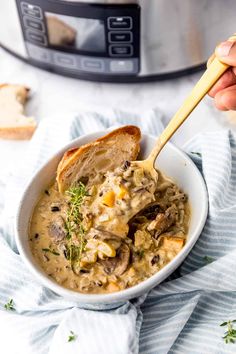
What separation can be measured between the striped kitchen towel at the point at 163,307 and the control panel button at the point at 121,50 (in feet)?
1.40

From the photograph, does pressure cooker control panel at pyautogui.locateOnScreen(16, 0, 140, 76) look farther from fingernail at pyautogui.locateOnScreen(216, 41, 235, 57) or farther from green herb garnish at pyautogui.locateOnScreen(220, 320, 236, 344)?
green herb garnish at pyautogui.locateOnScreen(220, 320, 236, 344)

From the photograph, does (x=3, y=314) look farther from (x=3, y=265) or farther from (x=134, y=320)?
(x=134, y=320)

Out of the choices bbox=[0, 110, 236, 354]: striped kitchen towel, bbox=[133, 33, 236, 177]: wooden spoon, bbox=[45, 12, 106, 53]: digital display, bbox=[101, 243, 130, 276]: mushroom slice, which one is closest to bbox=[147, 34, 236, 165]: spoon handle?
bbox=[133, 33, 236, 177]: wooden spoon

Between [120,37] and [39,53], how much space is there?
0.30m

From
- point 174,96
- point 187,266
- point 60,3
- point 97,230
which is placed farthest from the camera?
point 174,96

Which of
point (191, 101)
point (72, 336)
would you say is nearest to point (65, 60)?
point (191, 101)

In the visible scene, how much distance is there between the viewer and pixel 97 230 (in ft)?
4.44

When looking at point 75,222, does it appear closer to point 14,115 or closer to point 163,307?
point 163,307

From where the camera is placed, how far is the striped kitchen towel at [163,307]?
1353 millimetres

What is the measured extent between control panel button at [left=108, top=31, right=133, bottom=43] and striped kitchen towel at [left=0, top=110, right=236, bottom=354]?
424 millimetres

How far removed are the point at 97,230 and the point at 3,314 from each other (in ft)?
1.03

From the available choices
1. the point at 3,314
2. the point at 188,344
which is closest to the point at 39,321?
A: the point at 3,314

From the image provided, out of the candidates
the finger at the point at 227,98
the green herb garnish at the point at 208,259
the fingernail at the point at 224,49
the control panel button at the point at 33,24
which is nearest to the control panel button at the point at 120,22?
the control panel button at the point at 33,24

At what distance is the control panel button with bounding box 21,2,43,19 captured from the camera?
1.82m
